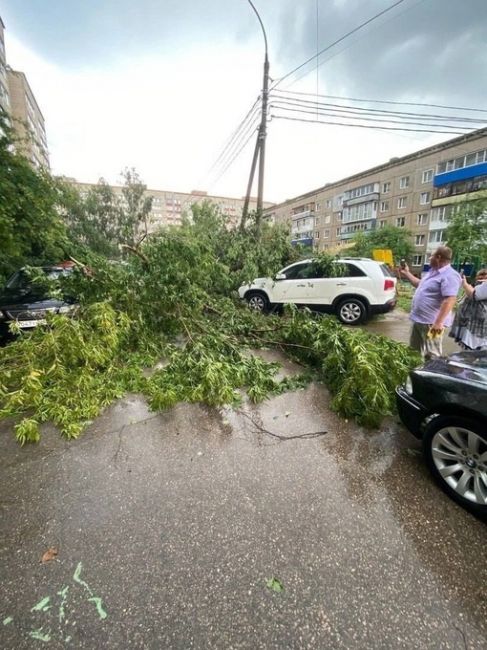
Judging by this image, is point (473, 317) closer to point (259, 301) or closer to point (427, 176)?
point (259, 301)

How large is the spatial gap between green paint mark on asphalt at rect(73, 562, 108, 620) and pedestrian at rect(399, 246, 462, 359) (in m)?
3.97

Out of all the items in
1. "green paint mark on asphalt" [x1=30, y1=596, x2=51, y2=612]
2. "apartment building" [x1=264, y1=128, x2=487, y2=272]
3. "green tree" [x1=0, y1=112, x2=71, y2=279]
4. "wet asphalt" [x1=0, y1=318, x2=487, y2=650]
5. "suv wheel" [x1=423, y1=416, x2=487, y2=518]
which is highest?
"apartment building" [x1=264, y1=128, x2=487, y2=272]

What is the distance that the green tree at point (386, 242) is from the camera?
2684cm

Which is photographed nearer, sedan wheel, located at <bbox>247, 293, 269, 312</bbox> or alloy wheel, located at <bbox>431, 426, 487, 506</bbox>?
alloy wheel, located at <bbox>431, 426, 487, 506</bbox>

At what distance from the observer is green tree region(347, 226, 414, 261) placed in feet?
88.1

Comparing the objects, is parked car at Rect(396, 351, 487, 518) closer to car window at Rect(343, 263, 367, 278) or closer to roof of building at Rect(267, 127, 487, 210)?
car window at Rect(343, 263, 367, 278)

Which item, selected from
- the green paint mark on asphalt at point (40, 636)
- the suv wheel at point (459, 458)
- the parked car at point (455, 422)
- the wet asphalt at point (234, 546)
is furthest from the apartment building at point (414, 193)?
the green paint mark on asphalt at point (40, 636)

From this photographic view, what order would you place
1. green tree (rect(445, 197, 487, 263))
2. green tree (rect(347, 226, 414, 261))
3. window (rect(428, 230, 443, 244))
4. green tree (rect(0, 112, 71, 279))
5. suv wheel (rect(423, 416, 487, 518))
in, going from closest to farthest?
suv wheel (rect(423, 416, 487, 518)) → green tree (rect(0, 112, 71, 279)) → green tree (rect(445, 197, 487, 263)) → green tree (rect(347, 226, 414, 261)) → window (rect(428, 230, 443, 244))

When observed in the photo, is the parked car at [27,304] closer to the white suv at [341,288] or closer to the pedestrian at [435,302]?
the white suv at [341,288]

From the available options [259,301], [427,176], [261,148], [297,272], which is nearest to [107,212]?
[261,148]

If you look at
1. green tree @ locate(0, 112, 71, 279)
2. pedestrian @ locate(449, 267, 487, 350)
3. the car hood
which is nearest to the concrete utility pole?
green tree @ locate(0, 112, 71, 279)

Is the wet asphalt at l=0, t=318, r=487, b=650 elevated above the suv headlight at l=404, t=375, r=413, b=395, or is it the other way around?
the suv headlight at l=404, t=375, r=413, b=395

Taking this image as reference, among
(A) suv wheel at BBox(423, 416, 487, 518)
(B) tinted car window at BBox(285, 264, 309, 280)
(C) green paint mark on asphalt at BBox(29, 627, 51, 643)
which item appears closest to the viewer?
(C) green paint mark on asphalt at BBox(29, 627, 51, 643)

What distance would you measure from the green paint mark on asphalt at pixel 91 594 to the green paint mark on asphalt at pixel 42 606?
0.13 m
